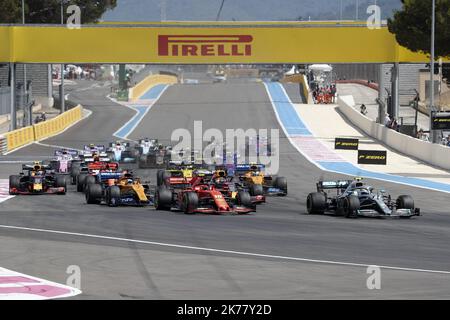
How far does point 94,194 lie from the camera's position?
32000 mm

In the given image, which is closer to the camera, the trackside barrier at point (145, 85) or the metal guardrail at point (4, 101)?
the metal guardrail at point (4, 101)

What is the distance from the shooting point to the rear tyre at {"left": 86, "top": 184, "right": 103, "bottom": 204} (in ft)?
105

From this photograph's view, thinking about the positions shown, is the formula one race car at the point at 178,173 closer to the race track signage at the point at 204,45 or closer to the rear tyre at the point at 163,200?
the rear tyre at the point at 163,200

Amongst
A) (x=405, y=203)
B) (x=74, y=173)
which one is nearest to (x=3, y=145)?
(x=74, y=173)

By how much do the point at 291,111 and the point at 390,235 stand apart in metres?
63.5

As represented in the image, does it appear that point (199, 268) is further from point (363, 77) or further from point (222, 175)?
point (363, 77)

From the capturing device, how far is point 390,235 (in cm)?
2412

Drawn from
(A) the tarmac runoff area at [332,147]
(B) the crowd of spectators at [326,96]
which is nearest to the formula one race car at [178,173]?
(A) the tarmac runoff area at [332,147]

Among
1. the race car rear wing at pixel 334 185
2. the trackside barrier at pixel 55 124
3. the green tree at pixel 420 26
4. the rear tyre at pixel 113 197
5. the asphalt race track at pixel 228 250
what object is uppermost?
the green tree at pixel 420 26

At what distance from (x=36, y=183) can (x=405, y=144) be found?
26.5m

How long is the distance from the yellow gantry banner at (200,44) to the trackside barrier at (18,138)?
4404 millimetres

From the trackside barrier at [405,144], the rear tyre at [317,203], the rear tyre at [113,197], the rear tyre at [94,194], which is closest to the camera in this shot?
the rear tyre at [317,203]

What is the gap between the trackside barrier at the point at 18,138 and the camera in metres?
59.9

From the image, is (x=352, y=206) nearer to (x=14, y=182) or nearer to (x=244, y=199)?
(x=244, y=199)
